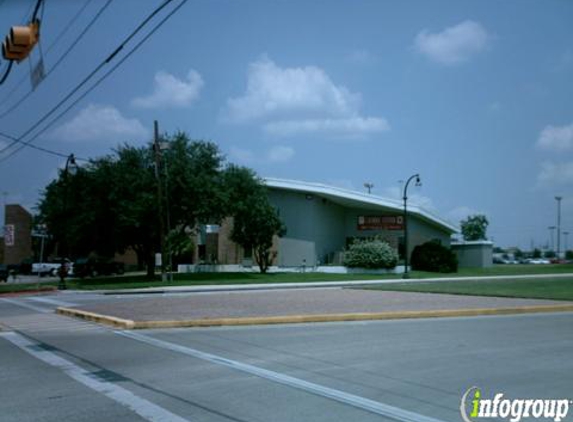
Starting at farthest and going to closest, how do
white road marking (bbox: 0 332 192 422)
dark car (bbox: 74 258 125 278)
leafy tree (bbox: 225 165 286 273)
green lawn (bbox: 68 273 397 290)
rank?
dark car (bbox: 74 258 125 278), leafy tree (bbox: 225 165 286 273), green lawn (bbox: 68 273 397 290), white road marking (bbox: 0 332 192 422)

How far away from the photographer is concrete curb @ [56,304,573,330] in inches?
655

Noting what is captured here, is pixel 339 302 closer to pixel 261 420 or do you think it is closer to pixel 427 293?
pixel 427 293

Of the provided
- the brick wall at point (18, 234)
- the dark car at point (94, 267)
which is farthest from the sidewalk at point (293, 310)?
the brick wall at point (18, 234)

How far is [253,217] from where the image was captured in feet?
161

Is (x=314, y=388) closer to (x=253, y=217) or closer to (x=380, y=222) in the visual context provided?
(x=253, y=217)

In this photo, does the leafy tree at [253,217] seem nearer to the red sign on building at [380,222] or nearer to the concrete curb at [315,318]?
the red sign on building at [380,222]

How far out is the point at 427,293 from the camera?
2709cm

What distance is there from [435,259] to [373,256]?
832cm

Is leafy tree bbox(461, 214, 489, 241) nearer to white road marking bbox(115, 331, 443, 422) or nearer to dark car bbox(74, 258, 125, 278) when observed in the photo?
dark car bbox(74, 258, 125, 278)

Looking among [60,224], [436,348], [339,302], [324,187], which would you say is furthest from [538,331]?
[324,187]

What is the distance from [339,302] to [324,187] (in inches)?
1338

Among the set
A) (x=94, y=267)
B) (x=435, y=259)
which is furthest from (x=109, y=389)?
(x=435, y=259)

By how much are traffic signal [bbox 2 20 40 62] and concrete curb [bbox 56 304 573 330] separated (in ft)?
24.5

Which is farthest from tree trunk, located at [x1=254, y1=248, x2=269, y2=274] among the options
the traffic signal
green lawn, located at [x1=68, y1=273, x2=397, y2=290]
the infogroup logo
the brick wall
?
the infogroup logo
